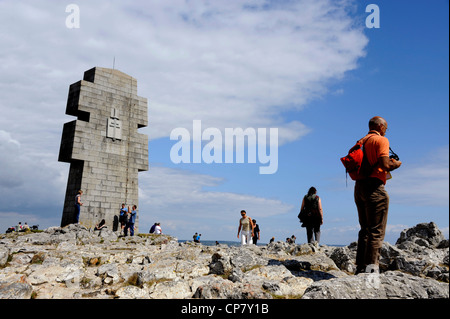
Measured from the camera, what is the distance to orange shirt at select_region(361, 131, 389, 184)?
641 cm

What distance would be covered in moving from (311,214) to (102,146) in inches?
530

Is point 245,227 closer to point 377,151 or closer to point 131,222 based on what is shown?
point 131,222

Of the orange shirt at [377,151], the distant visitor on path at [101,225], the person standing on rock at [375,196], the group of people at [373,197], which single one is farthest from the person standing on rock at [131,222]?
the orange shirt at [377,151]

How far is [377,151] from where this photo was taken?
6438mm

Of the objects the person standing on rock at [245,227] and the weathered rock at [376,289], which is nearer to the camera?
the weathered rock at [376,289]

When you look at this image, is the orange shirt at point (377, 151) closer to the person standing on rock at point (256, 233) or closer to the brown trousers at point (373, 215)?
the brown trousers at point (373, 215)

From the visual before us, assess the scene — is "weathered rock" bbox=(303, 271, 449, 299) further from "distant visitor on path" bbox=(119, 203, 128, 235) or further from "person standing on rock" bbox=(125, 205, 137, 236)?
"distant visitor on path" bbox=(119, 203, 128, 235)

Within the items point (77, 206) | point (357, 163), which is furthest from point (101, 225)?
point (357, 163)

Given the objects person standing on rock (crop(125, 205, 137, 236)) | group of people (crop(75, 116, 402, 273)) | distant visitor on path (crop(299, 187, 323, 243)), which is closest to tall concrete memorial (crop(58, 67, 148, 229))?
person standing on rock (crop(125, 205, 137, 236))

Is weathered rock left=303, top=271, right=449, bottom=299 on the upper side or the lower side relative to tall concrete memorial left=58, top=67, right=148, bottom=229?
lower

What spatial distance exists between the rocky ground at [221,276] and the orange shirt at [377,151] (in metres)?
1.71

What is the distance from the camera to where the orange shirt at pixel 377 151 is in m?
6.41

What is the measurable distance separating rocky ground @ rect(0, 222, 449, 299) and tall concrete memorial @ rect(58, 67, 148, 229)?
9268 millimetres
